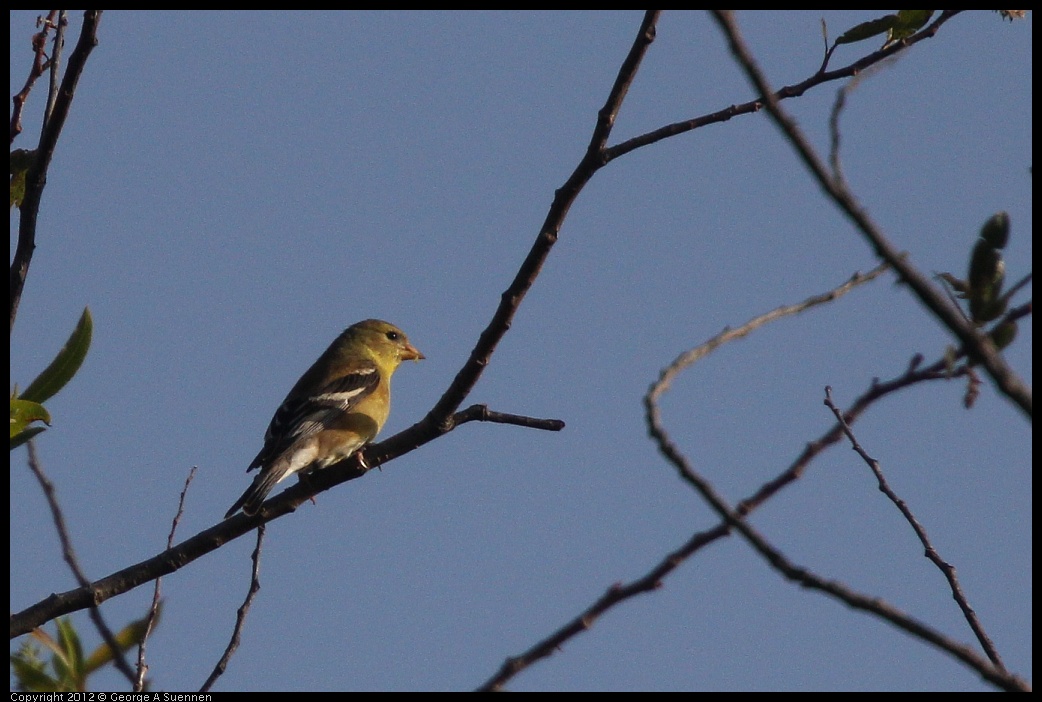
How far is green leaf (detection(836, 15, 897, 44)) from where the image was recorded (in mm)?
3678

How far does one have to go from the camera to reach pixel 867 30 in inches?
148

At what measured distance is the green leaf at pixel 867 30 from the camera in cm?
368

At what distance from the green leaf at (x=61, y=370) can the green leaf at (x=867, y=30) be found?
271cm

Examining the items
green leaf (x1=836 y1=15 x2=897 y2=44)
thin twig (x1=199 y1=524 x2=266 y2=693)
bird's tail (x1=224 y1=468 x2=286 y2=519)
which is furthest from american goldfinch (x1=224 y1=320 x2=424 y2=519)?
green leaf (x1=836 y1=15 x2=897 y2=44)

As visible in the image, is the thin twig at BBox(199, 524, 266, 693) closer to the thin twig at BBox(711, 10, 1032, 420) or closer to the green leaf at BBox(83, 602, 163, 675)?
the green leaf at BBox(83, 602, 163, 675)

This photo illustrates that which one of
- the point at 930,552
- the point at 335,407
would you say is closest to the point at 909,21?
the point at 930,552

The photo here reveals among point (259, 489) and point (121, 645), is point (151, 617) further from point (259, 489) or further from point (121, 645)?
point (259, 489)

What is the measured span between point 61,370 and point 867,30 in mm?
2874

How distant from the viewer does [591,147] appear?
11.4ft

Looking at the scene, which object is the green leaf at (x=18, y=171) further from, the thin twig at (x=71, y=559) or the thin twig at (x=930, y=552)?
the thin twig at (x=930, y=552)
